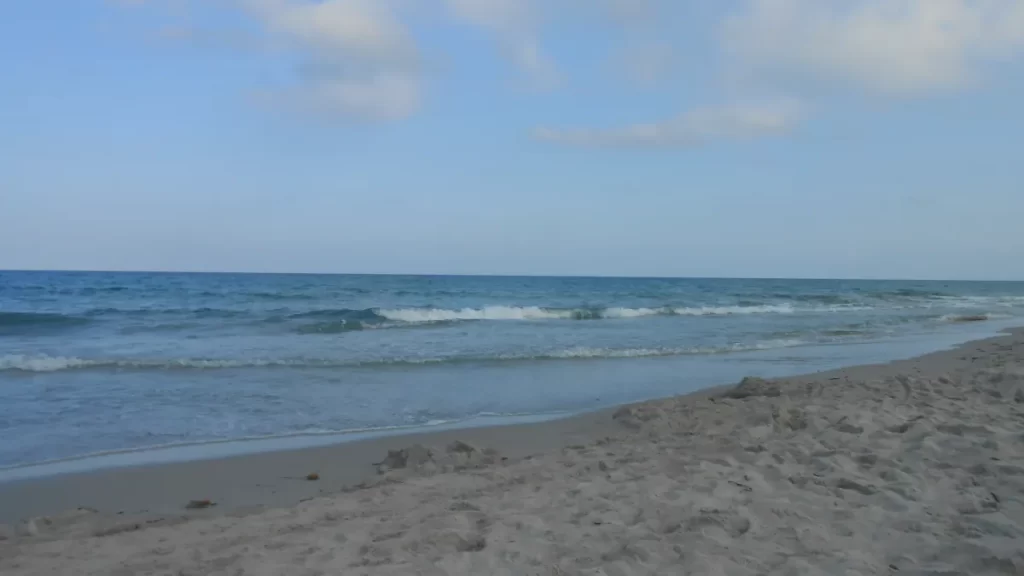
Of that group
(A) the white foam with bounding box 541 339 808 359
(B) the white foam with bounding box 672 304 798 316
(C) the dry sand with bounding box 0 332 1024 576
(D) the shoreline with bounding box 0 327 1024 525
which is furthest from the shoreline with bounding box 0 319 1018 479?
(B) the white foam with bounding box 672 304 798 316

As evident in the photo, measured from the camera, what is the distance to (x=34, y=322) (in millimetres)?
24000

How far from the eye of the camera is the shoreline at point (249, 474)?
5695 millimetres

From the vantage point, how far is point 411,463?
256 inches

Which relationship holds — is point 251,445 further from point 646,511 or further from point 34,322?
point 34,322

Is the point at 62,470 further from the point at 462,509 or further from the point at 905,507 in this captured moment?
the point at 905,507

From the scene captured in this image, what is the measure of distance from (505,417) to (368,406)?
198 cm

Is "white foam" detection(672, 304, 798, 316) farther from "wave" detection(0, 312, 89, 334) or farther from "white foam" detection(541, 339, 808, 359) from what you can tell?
"wave" detection(0, 312, 89, 334)

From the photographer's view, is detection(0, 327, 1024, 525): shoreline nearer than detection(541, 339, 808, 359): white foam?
Yes

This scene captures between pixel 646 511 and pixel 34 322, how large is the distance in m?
25.9

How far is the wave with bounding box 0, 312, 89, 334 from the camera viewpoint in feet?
74.9

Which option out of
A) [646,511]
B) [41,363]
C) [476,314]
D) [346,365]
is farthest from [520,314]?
[646,511]

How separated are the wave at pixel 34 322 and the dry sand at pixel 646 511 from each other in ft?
65.5

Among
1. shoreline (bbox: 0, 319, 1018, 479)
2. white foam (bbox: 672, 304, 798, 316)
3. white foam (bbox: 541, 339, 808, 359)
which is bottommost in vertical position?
shoreline (bbox: 0, 319, 1018, 479)

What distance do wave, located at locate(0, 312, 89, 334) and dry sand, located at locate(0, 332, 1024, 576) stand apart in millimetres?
Answer: 19949
